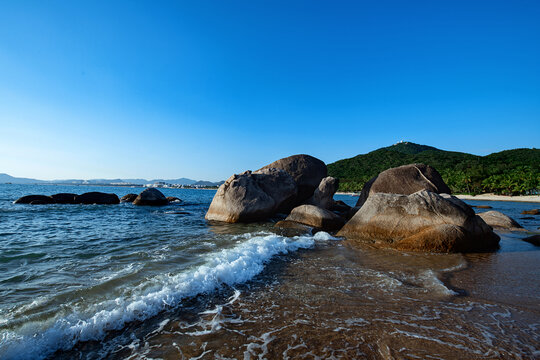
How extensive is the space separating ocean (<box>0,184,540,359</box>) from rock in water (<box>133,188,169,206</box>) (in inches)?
777

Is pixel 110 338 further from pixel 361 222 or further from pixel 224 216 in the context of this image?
pixel 224 216

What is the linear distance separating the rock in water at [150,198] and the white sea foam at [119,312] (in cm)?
2295

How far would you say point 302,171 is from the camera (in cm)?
1906

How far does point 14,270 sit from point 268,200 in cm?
1116

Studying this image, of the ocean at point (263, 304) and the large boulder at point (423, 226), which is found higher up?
the large boulder at point (423, 226)

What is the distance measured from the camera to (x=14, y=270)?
225 inches

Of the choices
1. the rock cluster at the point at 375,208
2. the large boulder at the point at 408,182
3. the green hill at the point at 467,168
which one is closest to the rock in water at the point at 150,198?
the rock cluster at the point at 375,208

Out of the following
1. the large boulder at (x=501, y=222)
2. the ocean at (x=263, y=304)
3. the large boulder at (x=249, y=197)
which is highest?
the large boulder at (x=249, y=197)

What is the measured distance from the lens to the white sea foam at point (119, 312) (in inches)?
120

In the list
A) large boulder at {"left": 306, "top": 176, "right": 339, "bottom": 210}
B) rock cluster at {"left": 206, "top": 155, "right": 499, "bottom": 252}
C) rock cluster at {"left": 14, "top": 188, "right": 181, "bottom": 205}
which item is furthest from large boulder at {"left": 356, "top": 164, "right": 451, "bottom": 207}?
rock cluster at {"left": 14, "top": 188, "right": 181, "bottom": 205}

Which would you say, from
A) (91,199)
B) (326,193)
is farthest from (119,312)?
(91,199)

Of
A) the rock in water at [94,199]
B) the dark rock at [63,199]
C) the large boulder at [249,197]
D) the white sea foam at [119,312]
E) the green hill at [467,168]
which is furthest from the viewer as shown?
the green hill at [467,168]

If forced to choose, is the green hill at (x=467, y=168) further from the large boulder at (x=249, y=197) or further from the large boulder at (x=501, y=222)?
the large boulder at (x=249, y=197)

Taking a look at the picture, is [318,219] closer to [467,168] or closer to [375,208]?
[375,208]
